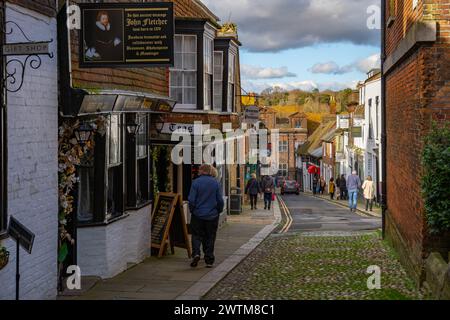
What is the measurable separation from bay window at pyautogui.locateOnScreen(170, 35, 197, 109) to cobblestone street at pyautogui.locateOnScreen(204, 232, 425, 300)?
422 cm

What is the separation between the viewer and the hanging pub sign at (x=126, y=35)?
380 inches

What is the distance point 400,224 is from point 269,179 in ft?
55.8

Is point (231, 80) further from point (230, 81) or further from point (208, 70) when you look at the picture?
point (208, 70)

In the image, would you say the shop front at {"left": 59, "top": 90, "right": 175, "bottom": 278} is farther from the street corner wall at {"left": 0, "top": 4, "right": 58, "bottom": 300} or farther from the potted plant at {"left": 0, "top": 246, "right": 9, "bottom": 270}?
the potted plant at {"left": 0, "top": 246, "right": 9, "bottom": 270}

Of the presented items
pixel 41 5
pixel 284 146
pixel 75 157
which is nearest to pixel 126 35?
pixel 41 5

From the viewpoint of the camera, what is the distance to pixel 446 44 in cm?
918

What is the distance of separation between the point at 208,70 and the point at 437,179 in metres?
10.0

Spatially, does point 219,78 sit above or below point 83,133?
above

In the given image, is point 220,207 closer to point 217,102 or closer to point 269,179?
point 217,102

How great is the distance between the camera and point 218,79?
65.3ft

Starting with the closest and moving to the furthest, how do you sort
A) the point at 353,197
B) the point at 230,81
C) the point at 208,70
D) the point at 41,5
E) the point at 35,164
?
the point at 35,164 < the point at 41,5 < the point at 208,70 < the point at 230,81 < the point at 353,197

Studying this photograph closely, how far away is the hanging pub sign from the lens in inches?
380

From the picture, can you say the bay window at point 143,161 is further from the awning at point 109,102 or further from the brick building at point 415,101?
the brick building at point 415,101

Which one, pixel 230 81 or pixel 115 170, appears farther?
pixel 230 81
